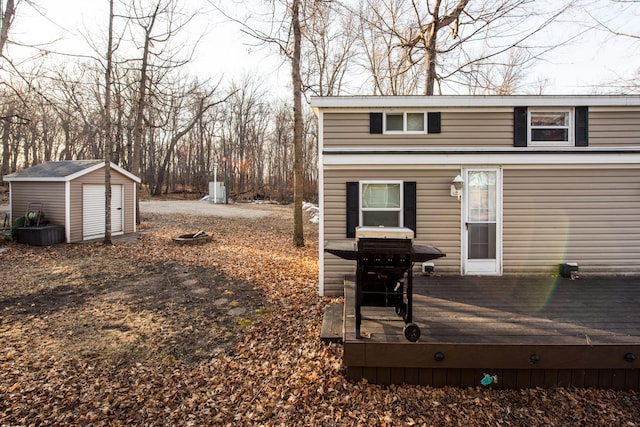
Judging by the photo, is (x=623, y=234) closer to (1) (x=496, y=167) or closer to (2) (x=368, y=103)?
(1) (x=496, y=167)

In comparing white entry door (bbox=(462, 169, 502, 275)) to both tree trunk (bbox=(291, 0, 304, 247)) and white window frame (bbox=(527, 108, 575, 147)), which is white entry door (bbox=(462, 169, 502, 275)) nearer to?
white window frame (bbox=(527, 108, 575, 147))

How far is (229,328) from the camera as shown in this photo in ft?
18.4

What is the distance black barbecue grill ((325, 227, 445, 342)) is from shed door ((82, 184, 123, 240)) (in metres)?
11.4

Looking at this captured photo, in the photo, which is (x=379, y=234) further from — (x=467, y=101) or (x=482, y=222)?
(x=467, y=101)

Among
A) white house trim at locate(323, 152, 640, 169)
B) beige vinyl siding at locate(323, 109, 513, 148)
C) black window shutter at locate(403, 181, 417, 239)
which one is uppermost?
beige vinyl siding at locate(323, 109, 513, 148)

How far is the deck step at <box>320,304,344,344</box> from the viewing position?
4766 mm

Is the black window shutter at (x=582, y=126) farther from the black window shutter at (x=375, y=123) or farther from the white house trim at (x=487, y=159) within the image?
the black window shutter at (x=375, y=123)

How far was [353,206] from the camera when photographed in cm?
655

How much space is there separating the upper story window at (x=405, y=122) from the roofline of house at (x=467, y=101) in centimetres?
22

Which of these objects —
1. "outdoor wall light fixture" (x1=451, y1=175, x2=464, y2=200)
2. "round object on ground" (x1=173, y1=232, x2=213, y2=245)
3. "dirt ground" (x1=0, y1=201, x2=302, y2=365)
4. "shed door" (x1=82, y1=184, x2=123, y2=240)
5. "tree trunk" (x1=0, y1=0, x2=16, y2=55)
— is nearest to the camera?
"dirt ground" (x1=0, y1=201, x2=302, y2=365)

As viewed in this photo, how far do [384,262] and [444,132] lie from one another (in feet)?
12.3

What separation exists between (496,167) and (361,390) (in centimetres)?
494

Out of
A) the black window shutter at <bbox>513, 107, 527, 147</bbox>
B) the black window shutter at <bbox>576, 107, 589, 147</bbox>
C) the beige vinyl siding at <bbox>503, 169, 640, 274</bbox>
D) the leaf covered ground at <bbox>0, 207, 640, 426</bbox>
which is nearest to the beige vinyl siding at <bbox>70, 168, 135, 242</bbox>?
the leaf covered ground at <bbox>0, 207, 640, 426</bbox>

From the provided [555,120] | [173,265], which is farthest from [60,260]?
[555,120]
